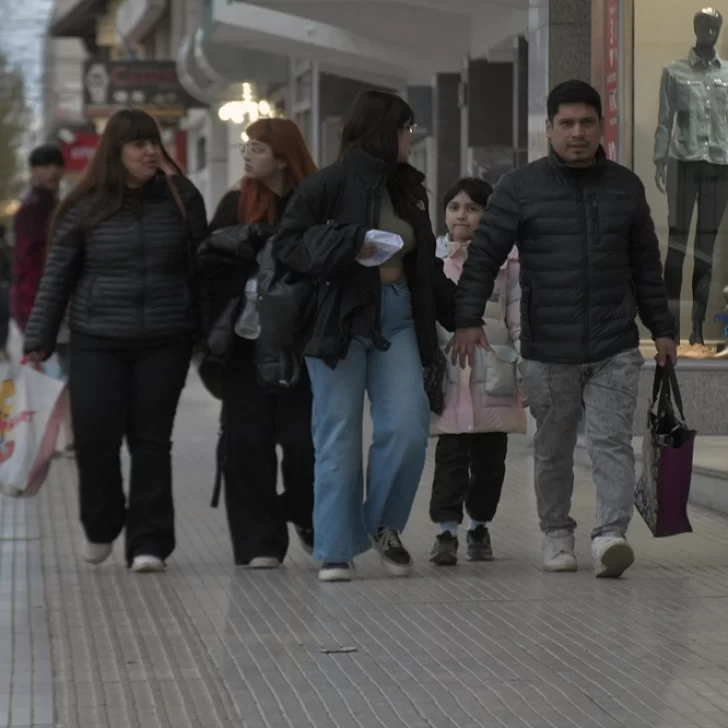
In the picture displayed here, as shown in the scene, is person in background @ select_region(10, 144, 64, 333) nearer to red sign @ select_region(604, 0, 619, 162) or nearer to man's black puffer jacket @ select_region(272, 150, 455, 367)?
red sign @ select_region(604, 0, 619, 162)

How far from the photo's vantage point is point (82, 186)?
330 inches

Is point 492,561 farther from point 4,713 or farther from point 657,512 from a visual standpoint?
point 4,713

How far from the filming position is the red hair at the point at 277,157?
8.35 meters

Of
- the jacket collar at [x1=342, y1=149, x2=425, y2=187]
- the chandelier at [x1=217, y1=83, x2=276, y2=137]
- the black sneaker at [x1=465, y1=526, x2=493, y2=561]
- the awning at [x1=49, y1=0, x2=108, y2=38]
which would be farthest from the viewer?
the awning at [x1=49, y1=0, x2=108, y2=38]

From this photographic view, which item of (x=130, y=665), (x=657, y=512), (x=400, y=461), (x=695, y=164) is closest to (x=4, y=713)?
(x=130, y=665)

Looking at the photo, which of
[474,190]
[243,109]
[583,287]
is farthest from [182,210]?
[243,109]

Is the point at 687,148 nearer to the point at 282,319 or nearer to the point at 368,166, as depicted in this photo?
the point at 368,166

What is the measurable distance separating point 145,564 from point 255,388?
32.3 inches

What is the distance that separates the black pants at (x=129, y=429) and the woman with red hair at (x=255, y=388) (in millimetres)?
226

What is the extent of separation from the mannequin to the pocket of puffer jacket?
4766 mm

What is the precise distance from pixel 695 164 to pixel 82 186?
5692mm

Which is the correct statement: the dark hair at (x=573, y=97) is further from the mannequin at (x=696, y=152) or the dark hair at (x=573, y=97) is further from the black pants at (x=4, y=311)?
the black pants at (x=4, y=311)

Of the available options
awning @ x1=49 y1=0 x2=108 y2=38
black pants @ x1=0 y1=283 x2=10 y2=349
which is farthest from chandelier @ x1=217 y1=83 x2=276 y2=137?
awning @ x1=49 y1=0 x2=108 y2=38

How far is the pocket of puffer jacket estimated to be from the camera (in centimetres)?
845
